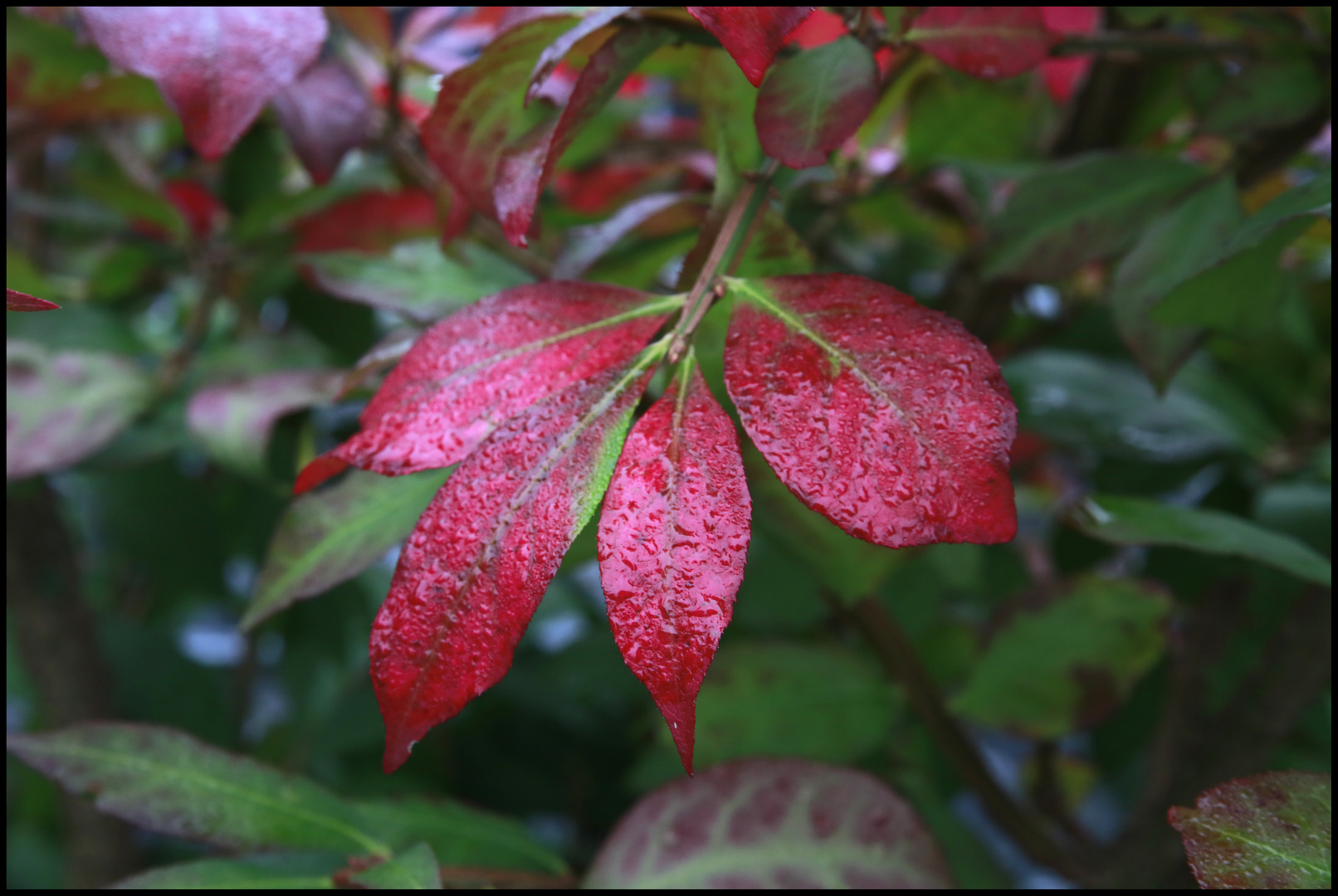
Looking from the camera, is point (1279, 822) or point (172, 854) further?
point (172, 854)

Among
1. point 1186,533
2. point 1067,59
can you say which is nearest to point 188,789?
point 1186,533

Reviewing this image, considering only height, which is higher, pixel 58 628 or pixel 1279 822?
pixel 1279 822

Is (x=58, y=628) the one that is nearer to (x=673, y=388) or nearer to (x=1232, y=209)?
(x=673, y=388)

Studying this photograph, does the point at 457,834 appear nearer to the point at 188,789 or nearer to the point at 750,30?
the point at 188,789

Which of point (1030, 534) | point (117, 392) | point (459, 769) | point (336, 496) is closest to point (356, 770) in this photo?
point (459, 769)

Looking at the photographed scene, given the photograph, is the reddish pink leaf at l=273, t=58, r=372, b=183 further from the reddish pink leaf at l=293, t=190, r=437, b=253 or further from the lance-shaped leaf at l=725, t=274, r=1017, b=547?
the lance-shaped leaf at l=725, t=274, r=1017, b=547

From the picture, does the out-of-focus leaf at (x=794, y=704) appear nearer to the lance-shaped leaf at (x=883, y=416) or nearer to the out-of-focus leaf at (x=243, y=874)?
the out-of-focus leaf at (x=243, y=874)

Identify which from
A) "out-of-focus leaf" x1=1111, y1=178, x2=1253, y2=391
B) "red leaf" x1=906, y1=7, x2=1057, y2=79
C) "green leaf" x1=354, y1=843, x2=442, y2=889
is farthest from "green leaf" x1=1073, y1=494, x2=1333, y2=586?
"green leaf" x1=354, y1=843, x2=442, y2=889
